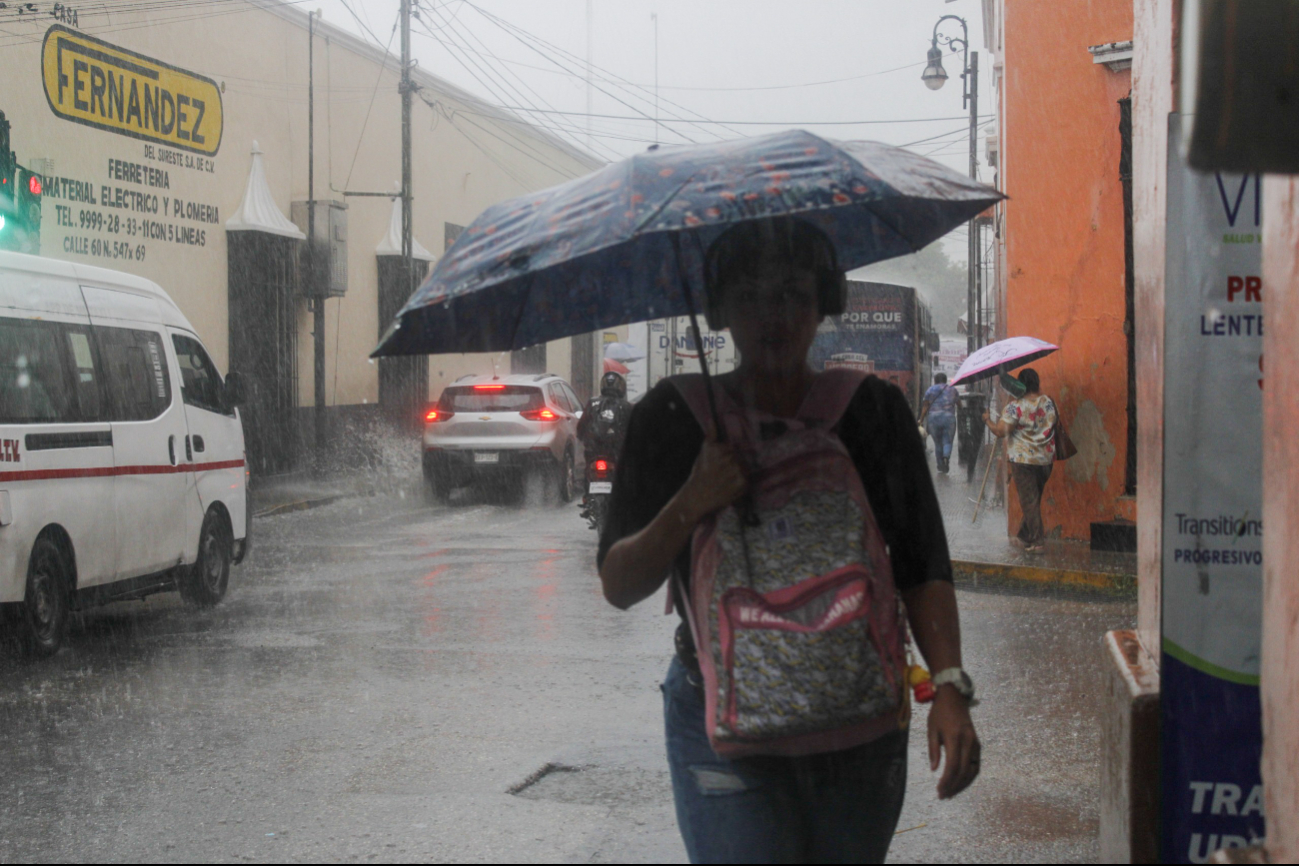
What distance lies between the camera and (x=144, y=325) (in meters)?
8.94

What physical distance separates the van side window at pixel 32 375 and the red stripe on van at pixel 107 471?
29cm

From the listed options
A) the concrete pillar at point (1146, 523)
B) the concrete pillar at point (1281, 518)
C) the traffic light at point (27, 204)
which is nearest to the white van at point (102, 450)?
the traffic light at point (27, 204)

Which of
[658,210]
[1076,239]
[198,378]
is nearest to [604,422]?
[198,378]

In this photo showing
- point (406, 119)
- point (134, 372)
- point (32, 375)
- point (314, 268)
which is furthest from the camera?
point (314, 268)

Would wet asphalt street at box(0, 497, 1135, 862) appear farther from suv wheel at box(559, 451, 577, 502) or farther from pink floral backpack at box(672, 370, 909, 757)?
suv wheel at box(559, 451, 577, 502)

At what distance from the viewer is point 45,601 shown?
25.0 feet

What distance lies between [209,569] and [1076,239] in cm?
808

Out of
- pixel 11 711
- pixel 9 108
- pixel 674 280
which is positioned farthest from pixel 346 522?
pixel 674 280

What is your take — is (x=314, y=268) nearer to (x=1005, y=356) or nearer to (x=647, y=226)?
(x=1005, y=356)

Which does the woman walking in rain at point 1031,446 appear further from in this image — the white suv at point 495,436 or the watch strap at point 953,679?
the watch strap at point 953,679

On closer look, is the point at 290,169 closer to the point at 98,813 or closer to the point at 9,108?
the point at 9,108

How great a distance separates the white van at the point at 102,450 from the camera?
741cm

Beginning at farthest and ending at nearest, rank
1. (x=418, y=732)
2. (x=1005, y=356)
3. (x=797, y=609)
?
(x=1005, y=356) < (x=418, y=732) < (x=797, y=609)

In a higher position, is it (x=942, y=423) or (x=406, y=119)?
(x=406, y=119)
